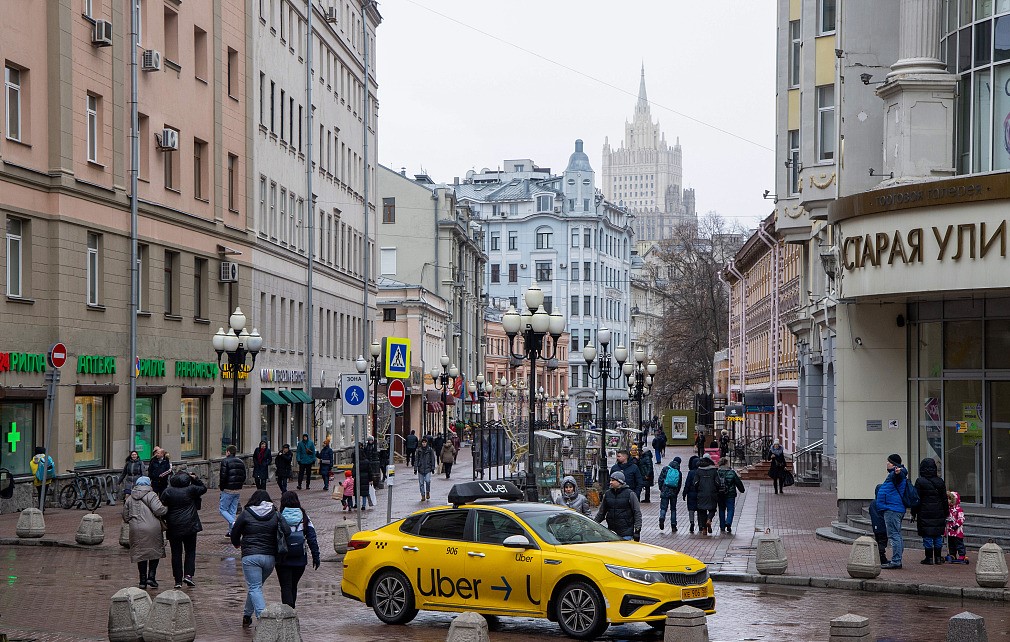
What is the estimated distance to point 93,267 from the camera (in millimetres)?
35281

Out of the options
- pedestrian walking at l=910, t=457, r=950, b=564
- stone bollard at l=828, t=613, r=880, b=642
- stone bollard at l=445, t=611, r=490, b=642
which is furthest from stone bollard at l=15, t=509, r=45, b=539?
stone bollard at l=828, t=613, r=880, b=642

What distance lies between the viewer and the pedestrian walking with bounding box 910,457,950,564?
20.8 meters

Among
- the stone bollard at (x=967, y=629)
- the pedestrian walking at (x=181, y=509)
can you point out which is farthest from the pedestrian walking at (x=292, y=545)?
the stone bollard at (x=967, y=629)

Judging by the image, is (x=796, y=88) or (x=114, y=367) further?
(x=796, y=88)

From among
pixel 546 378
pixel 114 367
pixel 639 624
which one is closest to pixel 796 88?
pixel 114 367

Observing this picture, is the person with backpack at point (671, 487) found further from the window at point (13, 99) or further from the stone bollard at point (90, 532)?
the window at point (13, 99)

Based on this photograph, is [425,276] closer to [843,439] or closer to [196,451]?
[196,451]

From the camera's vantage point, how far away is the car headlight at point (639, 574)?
14320mm

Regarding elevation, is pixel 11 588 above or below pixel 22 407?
below

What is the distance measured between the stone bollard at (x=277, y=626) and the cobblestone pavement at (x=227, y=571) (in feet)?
6.67

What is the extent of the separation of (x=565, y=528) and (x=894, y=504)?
7426 millimetres

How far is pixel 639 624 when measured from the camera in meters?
16.2

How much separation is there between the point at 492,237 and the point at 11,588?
425ft

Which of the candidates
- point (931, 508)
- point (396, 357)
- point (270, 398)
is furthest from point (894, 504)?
point (270, 398)
